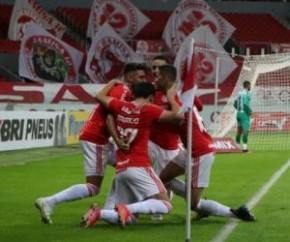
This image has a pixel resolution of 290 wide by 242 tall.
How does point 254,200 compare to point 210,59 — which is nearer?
point 254,200

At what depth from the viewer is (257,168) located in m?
16.3

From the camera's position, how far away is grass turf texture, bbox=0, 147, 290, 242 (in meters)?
8.06

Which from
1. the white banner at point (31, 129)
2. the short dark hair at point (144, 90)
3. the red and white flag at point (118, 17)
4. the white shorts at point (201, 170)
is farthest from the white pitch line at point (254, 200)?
the red and white flag at point (118, 17)

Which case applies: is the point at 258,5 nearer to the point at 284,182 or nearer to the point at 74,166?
the point at 74,166

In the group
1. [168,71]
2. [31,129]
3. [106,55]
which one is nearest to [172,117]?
[168,71]

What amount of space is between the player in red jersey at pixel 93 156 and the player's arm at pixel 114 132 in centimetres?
38

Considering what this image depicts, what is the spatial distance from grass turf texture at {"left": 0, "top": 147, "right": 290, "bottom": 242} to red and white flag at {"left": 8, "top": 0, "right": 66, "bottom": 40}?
22325 mm

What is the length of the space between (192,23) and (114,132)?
108 ft

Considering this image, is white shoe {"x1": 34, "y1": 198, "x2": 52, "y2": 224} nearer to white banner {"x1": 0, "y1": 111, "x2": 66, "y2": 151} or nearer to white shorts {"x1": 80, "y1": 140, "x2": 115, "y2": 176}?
white shorts {"x1": 80, "y1": 140, "x2": 115, "y2": 176}

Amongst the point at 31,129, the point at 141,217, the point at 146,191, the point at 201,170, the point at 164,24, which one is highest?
the point at 164,24

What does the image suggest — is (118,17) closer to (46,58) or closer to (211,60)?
(46,58)

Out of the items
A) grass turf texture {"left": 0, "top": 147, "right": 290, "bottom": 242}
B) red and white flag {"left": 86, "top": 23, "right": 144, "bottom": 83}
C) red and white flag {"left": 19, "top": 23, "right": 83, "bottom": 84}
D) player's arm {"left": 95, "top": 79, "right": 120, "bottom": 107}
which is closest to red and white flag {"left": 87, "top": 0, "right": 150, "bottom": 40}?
red and white flag {"left": 86, "top": 23, "right": 144, "bottom": 83}

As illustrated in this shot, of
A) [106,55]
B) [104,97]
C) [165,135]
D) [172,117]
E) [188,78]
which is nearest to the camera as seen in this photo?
[188,78]

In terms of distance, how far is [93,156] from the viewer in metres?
8.87
